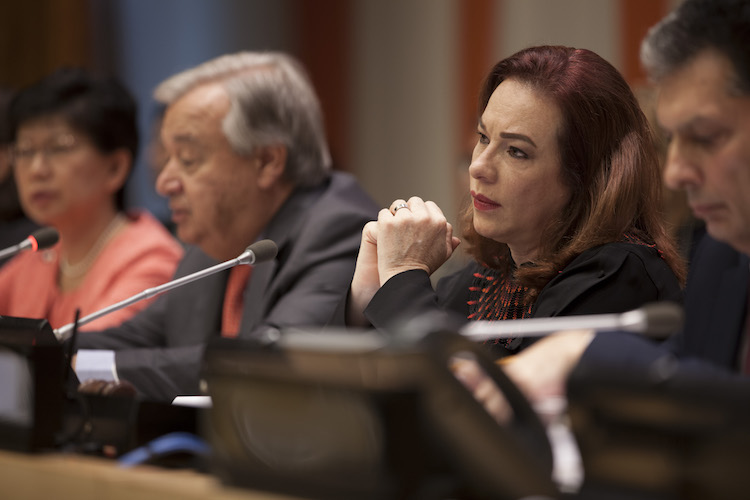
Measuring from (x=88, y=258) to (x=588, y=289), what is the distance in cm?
178

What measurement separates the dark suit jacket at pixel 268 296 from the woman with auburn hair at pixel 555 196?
1.49 feet

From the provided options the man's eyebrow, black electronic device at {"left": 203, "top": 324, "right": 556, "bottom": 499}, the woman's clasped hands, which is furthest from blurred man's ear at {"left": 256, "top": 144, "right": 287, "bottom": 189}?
black electronic device at {"left": 203, "top": 324, "right": 556, "bottom": 499}

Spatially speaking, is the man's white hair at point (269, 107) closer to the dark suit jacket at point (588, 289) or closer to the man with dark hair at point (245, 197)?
the man with dark hair at point (245, 197)

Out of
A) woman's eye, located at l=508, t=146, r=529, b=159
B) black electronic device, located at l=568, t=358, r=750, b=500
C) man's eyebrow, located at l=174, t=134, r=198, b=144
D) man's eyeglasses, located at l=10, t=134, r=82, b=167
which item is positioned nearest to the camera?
black electronic device, located at l=568, t=358, r=750, b=500

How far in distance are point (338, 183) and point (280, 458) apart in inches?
58.9

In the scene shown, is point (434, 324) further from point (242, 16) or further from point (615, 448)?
point (242, 16)

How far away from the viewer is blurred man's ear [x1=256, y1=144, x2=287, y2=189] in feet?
7.75

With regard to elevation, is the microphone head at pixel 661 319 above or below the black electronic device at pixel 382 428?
above

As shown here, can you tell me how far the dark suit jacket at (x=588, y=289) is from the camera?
1495mm

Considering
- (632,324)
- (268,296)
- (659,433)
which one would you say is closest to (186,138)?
(268,296)

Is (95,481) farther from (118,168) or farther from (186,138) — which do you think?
(118,168)

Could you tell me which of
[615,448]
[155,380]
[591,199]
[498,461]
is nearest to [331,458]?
[498,461]

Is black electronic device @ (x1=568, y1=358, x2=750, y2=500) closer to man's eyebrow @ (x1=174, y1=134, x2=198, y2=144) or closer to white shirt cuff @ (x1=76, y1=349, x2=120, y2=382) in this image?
white shirt cuff @ (x1=76, y1=349, x2=120, y2=382)

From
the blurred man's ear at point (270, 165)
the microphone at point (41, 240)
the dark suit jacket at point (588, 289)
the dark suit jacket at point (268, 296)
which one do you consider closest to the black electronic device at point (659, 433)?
the dark suit jacket at point (588, 289)
